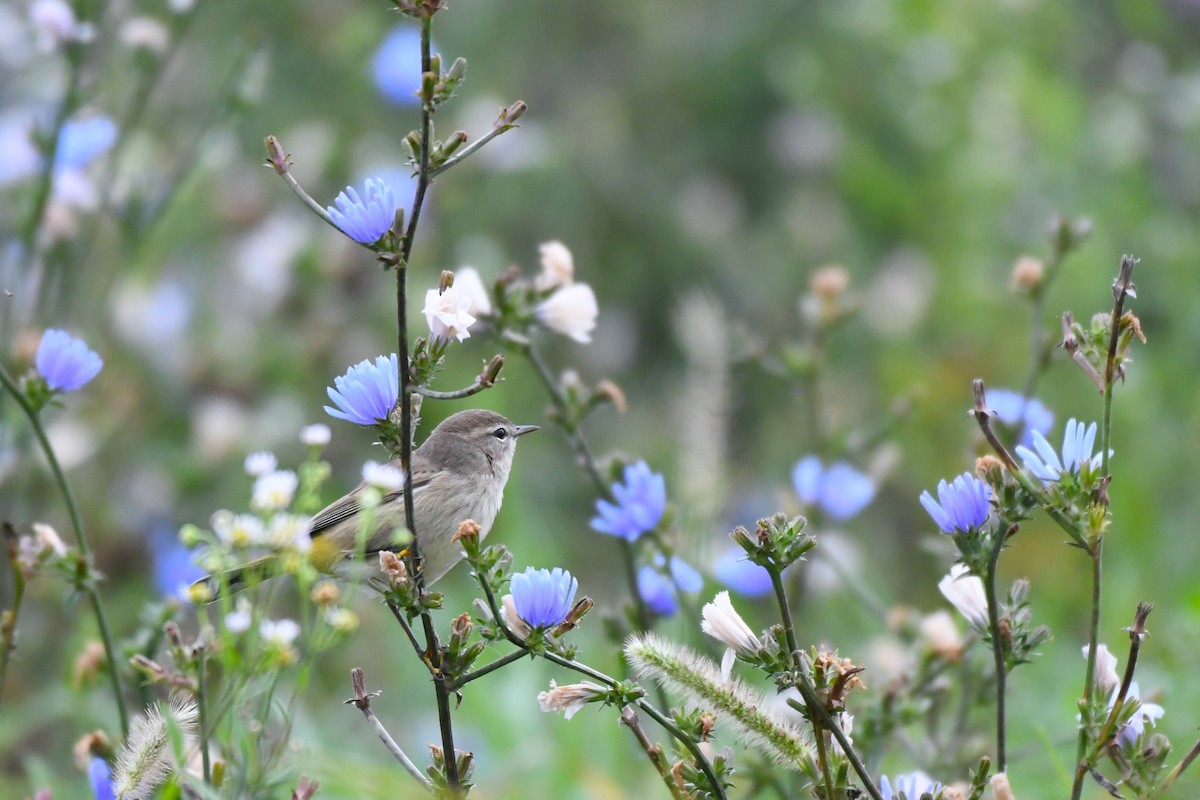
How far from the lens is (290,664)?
193cm

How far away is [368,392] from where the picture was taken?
2271mm

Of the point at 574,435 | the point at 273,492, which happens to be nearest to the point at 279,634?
the point at 273,492

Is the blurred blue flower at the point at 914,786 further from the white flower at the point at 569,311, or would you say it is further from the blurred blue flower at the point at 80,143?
the blurred blue flower at the point at 80,143

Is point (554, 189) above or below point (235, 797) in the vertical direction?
above

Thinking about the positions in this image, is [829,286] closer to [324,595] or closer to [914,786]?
[914,786]

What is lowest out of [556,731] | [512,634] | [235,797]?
[235,797]

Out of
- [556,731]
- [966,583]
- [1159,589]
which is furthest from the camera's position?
[1159,589]

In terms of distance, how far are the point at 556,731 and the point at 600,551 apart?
2887 millimetres

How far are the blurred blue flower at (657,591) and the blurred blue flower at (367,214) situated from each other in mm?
1168

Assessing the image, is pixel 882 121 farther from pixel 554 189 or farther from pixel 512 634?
pixel 512 634

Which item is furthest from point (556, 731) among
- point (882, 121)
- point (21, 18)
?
point (882, 121)

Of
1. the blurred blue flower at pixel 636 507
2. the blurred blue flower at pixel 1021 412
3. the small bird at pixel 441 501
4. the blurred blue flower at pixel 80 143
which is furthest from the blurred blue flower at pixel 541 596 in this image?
the blurred blue flower at pixel 80 143

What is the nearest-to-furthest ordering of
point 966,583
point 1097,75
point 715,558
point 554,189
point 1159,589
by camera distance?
point 966,583
point 715,558
point 1159,589
point 554,189
point 1097,75

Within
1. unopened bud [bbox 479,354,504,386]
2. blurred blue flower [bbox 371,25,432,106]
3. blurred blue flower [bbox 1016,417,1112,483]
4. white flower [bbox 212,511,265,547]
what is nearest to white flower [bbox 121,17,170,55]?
blurred blue flower [bbox 371,25,432,106]
